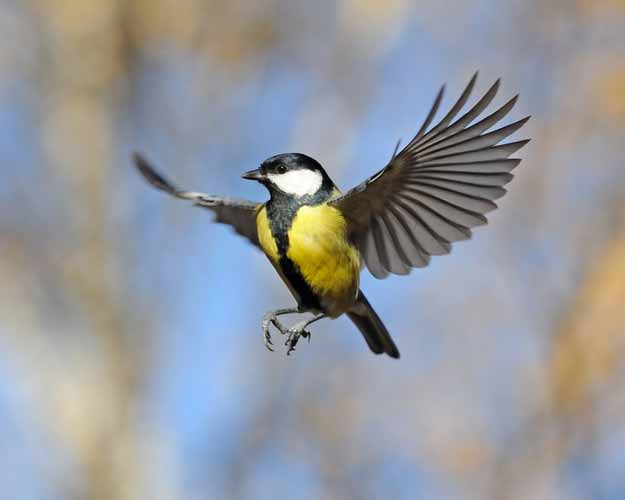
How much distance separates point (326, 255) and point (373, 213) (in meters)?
0.28

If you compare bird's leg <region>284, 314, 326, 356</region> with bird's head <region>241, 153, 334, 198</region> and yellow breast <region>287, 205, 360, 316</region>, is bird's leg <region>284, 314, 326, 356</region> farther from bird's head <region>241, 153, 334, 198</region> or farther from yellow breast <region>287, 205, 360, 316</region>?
bird's head <region>241, 153, 334, 198</region>

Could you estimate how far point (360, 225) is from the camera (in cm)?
326

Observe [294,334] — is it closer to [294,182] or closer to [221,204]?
[294,182]

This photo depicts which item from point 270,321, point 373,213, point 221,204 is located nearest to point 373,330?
point 373,213

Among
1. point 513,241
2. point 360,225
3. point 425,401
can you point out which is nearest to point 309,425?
point 425,401

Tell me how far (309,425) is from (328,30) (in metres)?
3.13

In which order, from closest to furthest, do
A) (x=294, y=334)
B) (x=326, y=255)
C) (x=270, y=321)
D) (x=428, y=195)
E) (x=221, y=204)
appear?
1. (x=294, y=334)
2. (x=270, y=321)
3. (x=326, y=255)
4. (x=428, y=195)
5. (x=221, y=204)

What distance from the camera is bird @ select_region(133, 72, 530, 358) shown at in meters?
2.89

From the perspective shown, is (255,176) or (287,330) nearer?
(287,330)

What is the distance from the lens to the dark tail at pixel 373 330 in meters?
3.60

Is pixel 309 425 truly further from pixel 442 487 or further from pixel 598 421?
pixel 598 421

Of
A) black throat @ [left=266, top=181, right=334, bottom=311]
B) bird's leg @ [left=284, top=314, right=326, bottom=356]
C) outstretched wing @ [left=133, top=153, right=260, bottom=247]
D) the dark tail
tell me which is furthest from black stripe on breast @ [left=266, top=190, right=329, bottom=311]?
the dark tail

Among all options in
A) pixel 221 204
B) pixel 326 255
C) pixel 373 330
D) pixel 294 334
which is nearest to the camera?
pixel 294 334

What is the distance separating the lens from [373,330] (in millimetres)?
3703
